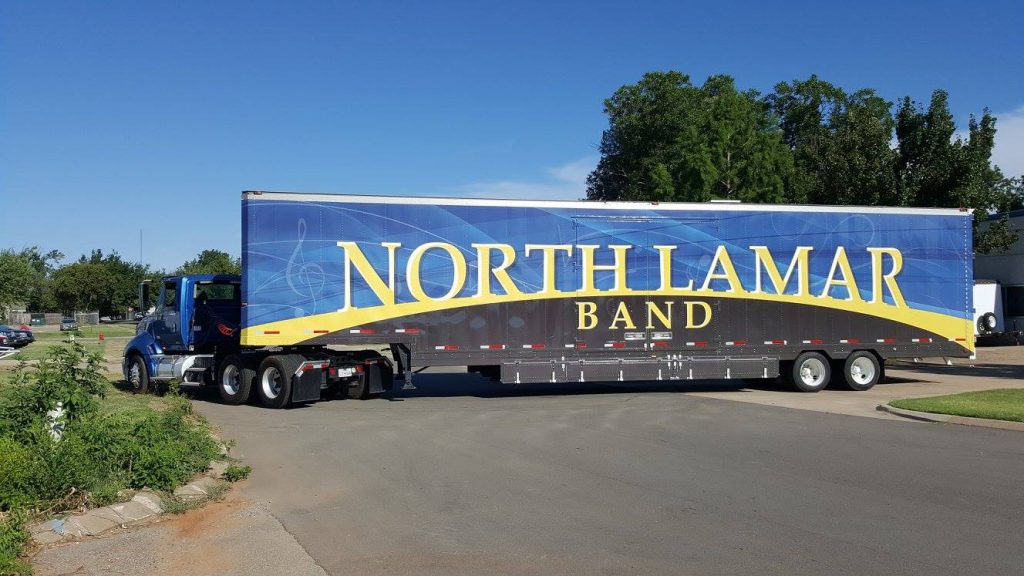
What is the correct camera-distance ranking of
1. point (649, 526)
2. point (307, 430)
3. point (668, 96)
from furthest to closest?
point (668, 96)
point (307, 430)
point (649, 526)

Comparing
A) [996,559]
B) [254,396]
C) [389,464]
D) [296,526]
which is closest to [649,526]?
[996,559]

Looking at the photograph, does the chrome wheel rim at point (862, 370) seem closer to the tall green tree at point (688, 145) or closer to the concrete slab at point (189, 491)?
the concrete slab at point (189, 491)

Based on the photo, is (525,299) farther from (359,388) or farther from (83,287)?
(83,287)

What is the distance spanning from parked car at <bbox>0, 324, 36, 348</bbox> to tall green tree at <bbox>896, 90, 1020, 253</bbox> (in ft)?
131

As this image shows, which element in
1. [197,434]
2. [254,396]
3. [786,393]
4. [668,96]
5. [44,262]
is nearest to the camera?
[197,434]

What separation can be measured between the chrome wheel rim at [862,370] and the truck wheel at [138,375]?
16.4 meters

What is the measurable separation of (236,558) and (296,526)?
3.29ft

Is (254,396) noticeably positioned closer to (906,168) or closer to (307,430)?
(307,430)

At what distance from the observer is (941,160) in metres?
31.3

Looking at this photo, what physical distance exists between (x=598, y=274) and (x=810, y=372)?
18.7ft

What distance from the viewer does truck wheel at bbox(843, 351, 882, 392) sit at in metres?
20.0

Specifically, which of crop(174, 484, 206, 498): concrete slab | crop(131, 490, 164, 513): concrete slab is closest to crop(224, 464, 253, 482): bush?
crop(174, 484, 206, 498): concrete slab

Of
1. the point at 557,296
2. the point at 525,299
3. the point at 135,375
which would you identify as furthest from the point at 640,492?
the point at 135,375

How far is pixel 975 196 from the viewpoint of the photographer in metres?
31.0
